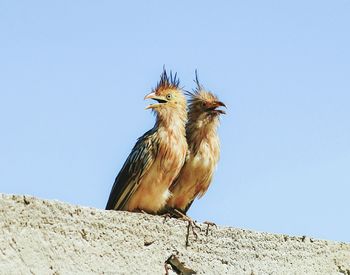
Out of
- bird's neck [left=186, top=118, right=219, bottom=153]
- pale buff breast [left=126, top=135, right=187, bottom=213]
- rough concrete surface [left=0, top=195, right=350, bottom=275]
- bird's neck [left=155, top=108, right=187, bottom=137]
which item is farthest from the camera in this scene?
bird's neck [left=186, top=118, right=219, bottom=153]

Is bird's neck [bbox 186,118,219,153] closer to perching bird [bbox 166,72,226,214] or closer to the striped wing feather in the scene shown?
perching bird [bbox 166,72,226,214]

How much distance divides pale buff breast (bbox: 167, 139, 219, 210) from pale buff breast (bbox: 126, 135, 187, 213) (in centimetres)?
20

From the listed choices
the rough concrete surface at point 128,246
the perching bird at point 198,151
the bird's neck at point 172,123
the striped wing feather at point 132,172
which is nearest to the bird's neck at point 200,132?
the perching bird at point 198,151

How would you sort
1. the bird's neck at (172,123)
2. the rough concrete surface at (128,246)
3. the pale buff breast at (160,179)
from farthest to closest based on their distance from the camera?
the bird's neck at (172,123) → the pale buff breast at (160,179) → the rough concrete surface at (128,246)

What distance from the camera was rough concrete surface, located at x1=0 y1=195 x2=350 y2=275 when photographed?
343cm

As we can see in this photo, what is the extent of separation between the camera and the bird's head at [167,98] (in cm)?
587

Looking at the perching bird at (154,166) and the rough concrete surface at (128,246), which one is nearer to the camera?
the rough concrete surface at (128,246)

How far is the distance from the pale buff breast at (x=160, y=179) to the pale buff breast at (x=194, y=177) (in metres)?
0.20

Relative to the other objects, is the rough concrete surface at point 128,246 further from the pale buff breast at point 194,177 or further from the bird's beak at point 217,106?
the bird's beak at point 217,106

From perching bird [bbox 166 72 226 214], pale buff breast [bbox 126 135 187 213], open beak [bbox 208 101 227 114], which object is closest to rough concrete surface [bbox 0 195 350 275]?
pale buff breast [bbox 126 135 187 213]

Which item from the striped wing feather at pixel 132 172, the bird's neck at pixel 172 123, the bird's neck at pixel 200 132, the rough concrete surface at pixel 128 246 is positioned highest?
the bird's neck at pixel 200 132

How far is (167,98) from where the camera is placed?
6.01m

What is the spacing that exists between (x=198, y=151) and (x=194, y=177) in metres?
0.21

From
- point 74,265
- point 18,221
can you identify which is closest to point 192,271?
point 74,265
